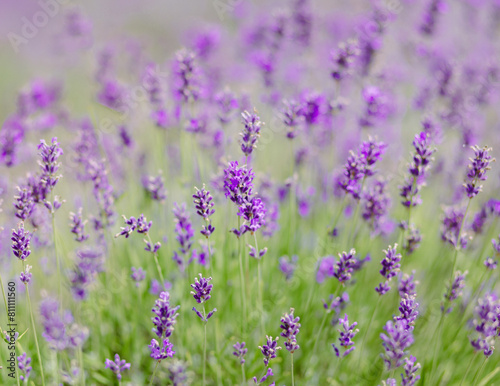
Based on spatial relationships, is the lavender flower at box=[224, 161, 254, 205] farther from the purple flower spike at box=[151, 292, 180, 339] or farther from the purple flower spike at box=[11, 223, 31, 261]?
the purple flower spike at box=[11, 223, 31, 261]

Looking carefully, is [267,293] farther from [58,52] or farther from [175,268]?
[58,52]

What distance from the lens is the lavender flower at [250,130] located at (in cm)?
212

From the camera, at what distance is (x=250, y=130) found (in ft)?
7.00

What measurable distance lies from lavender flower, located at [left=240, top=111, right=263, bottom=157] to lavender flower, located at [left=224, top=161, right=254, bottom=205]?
0.83 ft

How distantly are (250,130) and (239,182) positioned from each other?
1.11ft

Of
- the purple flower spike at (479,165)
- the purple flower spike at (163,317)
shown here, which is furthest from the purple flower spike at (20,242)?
the purple flower spike at (479,165)

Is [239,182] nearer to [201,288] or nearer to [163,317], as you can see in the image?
[201,288]

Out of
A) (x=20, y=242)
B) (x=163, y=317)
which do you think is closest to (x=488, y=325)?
(x=163, y=317)

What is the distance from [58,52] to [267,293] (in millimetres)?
4429

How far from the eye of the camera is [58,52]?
5.80m

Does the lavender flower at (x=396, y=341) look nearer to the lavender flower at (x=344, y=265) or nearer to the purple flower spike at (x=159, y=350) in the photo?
the lavender flower at (x=344, y=265)

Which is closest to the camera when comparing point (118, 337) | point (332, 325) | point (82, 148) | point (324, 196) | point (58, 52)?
point (332, 325)

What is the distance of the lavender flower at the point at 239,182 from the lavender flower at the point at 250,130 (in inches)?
10.0

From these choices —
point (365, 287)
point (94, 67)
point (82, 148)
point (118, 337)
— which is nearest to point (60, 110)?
point (94, 67)
